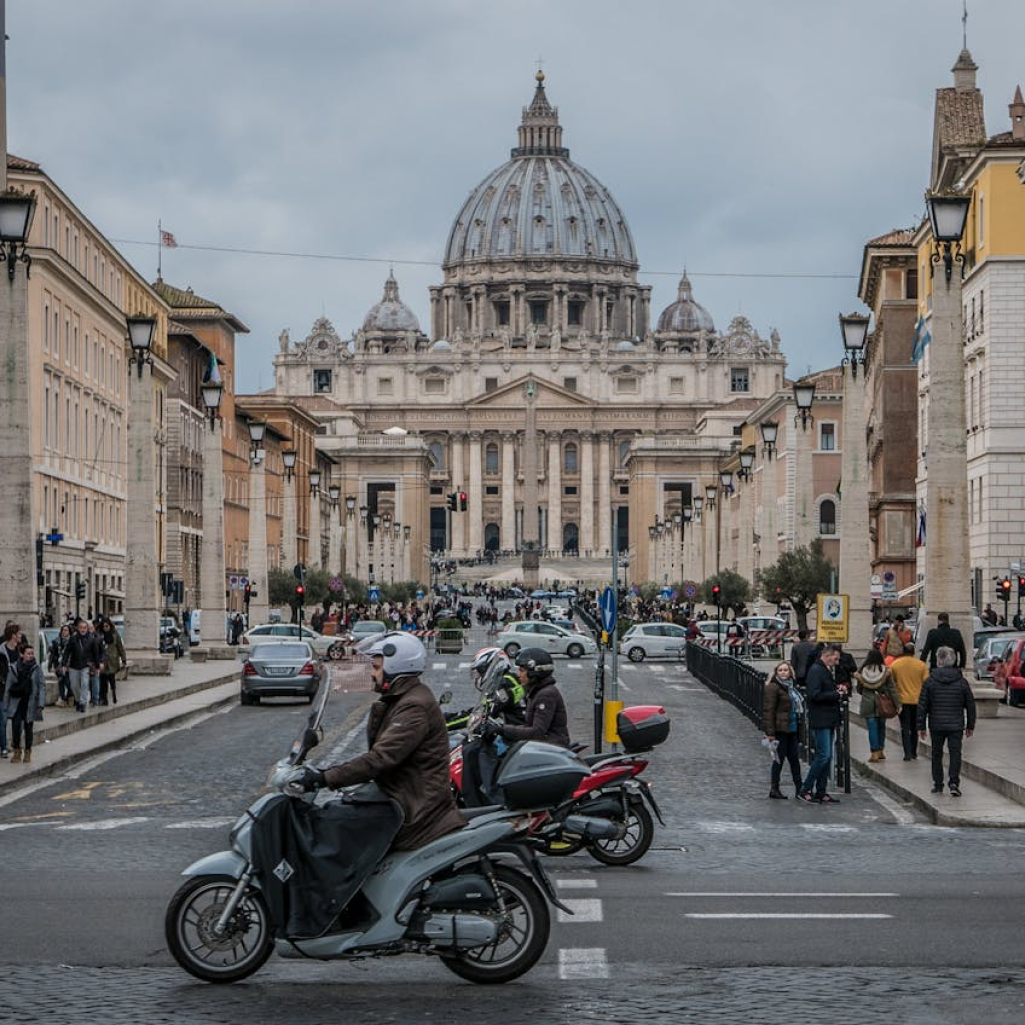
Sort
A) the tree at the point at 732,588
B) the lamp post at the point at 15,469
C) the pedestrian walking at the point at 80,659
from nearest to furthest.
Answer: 1. the lamp post at the point at 15,469
2. the pedestrian walking at the point at 80,659
3. the tree at the point at 732,588

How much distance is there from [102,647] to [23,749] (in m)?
7.31

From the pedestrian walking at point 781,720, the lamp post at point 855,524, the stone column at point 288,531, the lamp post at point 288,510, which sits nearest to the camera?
the pedestrian walking at point 781,720

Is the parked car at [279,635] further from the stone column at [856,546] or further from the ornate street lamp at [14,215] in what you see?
the ornate street lamp at [14,215]

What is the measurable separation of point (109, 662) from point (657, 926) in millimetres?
23973

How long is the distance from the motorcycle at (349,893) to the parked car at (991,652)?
29.3m

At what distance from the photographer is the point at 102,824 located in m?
18.8

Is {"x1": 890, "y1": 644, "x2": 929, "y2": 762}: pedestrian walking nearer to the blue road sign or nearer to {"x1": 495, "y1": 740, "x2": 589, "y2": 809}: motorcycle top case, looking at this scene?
the blue road sign

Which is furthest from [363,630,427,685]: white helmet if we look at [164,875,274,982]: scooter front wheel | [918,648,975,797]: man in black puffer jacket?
[918,648,975,797]: man in black puffer jacket

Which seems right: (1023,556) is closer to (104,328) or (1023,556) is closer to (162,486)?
(104,328)

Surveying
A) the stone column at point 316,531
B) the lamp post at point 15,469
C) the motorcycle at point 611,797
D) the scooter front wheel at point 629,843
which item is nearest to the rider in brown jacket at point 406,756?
the motorcycle at point 611,797

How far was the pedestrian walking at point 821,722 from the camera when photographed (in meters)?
21.0

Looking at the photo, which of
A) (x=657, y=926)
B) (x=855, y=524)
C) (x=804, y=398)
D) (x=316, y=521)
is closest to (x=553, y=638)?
(x=316, y=521)

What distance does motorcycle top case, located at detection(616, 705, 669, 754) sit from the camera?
15.8m

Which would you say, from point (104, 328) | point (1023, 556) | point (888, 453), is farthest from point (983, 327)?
point (104, 328)
